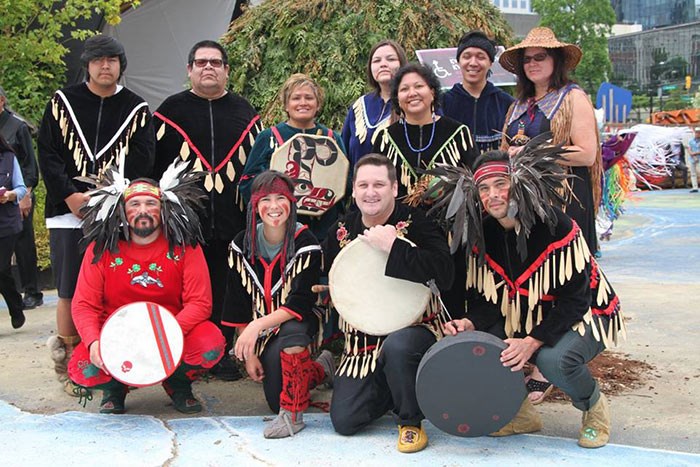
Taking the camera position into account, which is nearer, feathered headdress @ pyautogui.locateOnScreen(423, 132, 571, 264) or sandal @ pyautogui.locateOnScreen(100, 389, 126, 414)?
feathered headdress @ pyautogui.locateOnScreen(423, 132, 571, 264)

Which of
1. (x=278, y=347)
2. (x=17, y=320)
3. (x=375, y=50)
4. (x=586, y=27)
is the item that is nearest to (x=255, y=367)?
(x=278, y=347)

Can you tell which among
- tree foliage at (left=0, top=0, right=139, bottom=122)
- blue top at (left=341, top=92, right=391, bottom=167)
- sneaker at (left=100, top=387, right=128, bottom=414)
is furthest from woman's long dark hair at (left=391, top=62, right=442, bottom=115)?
tree foliage at (left=0, top=0, right=139, bottom=122)

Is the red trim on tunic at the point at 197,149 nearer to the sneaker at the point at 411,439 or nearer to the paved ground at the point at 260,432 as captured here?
the paved ground at the point at 260,432

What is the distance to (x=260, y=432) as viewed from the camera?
12.2 feet

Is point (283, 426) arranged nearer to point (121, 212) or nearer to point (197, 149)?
point (121, 212)

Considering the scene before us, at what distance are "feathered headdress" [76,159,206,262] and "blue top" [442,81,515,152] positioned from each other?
59.2 inches

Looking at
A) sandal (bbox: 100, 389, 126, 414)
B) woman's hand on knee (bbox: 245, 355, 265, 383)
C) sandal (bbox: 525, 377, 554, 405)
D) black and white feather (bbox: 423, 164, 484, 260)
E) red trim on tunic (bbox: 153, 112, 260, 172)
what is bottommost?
sandal (bbox: 525, 377, 554, 405)

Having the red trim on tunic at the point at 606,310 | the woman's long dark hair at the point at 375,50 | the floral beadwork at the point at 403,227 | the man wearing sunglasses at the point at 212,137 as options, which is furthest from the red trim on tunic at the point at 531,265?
the man wearing sunglasses at the point at 212,137

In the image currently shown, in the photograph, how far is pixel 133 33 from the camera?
1430cm

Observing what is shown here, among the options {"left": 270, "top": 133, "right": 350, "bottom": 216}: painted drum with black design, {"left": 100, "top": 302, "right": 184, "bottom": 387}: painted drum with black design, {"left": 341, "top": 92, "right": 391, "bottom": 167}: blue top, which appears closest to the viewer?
{"left": 100, "top": 302, "right": 184, "bottom": 387}: painted drum with black design

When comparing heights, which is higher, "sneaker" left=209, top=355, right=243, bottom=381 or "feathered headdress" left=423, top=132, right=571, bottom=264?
"feathered headdress" left=423, top=132, right=571, bottom=264

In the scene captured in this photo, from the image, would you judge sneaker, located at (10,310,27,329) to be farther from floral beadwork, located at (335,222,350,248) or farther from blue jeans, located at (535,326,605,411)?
blue jeans, located at (535,326,605,411)

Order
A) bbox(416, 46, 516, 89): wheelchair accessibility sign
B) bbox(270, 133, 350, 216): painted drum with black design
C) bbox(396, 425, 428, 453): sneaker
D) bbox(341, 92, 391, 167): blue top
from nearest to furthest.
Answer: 1. bbox(396, 425, 428, 453): sneaker
2. bbox(270, 133, 350, 216): painted drum with black design
3. bbox(341, 92, 391, 167): blue top
4. bbox(416, 46, 516, 89): wheelchair accessibility sign

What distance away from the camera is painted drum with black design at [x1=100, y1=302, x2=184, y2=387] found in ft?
12.1
